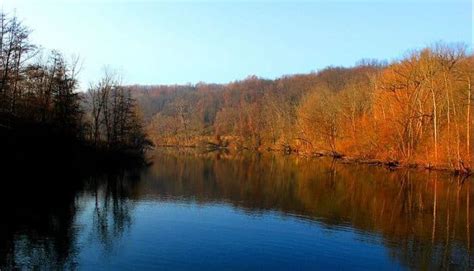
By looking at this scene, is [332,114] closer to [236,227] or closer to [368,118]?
[368,118]

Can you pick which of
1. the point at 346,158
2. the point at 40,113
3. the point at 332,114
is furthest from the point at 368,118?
the point at 40,113

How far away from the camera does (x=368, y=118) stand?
68.2 metres

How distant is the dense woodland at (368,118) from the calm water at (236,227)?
49.8ft

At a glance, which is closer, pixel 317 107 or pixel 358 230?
pixel 358 230

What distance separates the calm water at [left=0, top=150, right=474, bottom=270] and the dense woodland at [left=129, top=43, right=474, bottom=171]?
598 inches

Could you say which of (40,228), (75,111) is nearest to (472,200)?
(40,228)

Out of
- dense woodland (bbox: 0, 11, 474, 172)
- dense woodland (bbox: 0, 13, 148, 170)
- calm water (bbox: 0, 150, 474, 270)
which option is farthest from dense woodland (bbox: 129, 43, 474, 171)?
dense woodland (bbox: 0, 13, 148, 170)

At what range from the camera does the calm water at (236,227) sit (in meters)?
15.7

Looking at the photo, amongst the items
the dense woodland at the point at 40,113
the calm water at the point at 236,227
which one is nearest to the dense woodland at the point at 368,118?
the calm water at the point at 236,227

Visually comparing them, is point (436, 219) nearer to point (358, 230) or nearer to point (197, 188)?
point (358, 230)

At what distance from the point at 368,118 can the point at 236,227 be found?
51.6 metres

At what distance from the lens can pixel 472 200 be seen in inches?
1187

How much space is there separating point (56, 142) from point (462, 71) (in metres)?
41.7

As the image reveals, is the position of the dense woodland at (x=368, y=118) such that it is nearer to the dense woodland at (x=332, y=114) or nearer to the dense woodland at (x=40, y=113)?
the dense woodland at (x=332, y=114)
